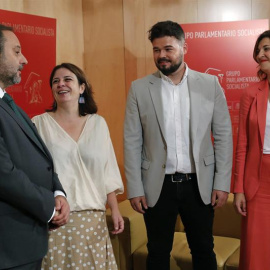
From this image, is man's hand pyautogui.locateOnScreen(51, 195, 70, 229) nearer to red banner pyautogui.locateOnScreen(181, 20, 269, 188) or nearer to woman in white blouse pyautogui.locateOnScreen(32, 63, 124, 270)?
woman in white blouse pyautogui.locateOnScreen(32, 63, 124, 270)

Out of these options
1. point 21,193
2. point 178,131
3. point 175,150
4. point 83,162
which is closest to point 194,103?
point 178,131

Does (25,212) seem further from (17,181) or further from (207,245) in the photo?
(207,245)

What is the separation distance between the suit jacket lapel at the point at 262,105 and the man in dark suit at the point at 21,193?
1208 mm

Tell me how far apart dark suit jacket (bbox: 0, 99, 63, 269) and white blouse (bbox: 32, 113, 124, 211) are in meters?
0.54

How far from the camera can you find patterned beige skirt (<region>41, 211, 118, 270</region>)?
207 centimetres

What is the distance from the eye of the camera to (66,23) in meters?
4.23

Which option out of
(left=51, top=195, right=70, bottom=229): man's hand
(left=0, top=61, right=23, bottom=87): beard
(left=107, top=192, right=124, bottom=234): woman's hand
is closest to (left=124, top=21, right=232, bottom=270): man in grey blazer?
(left=107, top=192, right=124, bottom=234): woman's hand

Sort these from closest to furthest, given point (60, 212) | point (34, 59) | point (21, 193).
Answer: point (21, 193) < point (60, 212) < point (34, 59)

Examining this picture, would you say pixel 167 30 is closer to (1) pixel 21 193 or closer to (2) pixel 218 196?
(2) pixel 218 196

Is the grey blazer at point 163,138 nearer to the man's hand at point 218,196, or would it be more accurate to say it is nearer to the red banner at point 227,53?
the man's hand at point 218,196

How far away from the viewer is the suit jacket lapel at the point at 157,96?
7.71ft

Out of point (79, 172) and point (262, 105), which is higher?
point (262, 105)

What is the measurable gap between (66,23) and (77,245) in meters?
2.81

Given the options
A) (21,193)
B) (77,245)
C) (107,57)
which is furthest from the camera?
(107,57)
